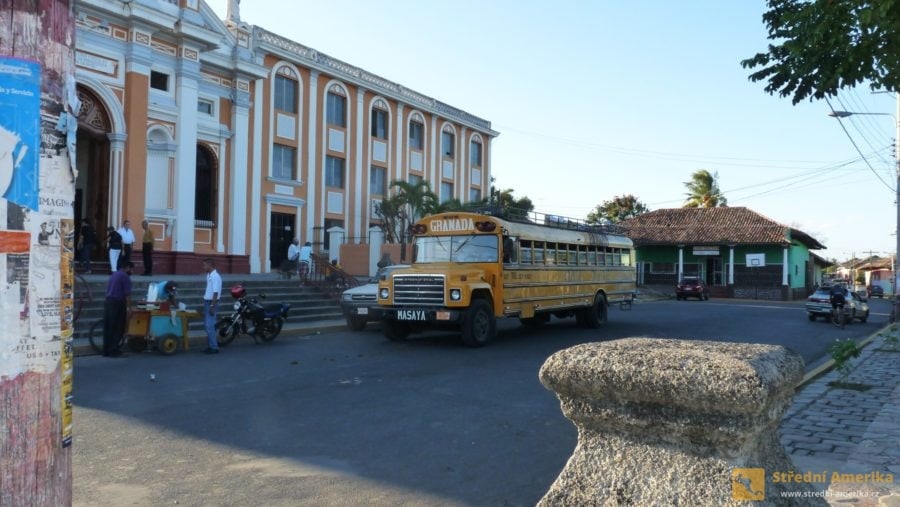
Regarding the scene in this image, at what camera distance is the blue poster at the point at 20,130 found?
1853mm

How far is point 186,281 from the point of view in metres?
18.0

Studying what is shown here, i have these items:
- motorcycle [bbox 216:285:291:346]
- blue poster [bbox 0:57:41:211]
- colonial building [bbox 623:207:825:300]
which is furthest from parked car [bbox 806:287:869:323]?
blue poster [bbox 0:57:41:211]

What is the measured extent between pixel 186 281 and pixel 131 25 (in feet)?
26.2

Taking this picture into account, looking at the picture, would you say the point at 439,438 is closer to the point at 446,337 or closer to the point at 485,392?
the point at 485,392

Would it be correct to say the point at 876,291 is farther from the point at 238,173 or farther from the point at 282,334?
the point at 282,334

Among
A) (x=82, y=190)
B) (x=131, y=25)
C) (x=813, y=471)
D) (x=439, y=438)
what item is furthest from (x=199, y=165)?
(x=813, y=471)

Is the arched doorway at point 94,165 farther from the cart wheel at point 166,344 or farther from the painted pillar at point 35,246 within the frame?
the painted pillar at point 35,246

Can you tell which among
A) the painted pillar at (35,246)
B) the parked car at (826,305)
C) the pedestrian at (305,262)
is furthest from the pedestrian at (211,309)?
Result: the parked car at (826,305)

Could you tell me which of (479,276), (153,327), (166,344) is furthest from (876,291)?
(153,327)

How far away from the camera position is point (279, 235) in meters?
27.5

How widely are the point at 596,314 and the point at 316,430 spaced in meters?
12.9

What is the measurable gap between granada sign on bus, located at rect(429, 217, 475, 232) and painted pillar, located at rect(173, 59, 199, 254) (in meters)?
10.7

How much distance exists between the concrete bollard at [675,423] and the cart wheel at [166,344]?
11156mm

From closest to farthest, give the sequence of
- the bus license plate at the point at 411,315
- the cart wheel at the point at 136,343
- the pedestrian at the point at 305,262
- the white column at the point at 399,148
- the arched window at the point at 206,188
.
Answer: the cart wheel at the point at 136,343, the bus license plate at the point at 411,315, the pedestrian at the point at 305,262, the arched window at the point at 206,188, the white column at the point at 399,148
